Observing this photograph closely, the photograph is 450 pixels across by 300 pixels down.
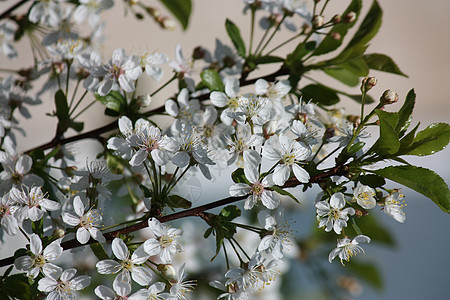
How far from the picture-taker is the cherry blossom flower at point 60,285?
16.8 inches

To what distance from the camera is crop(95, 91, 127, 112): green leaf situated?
541mm

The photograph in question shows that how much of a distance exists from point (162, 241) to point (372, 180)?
0.17 meters

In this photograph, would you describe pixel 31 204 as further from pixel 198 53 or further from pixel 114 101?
pixel 198 53

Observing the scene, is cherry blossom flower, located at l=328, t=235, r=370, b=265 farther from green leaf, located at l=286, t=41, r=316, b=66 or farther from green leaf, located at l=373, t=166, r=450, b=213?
green leaf, located at l=286, t=41, r=316, b=66

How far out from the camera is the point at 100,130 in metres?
0.57

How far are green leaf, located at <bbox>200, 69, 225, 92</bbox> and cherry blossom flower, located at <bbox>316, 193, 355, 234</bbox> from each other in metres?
0.18

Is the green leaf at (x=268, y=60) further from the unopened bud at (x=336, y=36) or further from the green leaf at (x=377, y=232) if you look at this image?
the green leaf at (x=377, y=232)

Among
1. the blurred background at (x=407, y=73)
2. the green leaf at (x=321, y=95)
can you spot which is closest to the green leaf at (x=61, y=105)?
the green leaf at (x=321, y=95)

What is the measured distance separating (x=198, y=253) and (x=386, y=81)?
1.32 meters

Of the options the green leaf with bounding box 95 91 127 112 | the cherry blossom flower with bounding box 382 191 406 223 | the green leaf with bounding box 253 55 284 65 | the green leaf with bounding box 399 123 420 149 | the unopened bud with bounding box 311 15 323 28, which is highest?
the unopened bud with bounding box 311 15 323 28

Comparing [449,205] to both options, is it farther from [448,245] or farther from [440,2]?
[440,2]

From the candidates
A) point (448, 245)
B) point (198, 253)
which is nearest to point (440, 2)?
point (448, 245)

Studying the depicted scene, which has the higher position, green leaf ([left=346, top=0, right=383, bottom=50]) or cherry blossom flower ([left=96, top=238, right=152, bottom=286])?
green leaf ([left=346, top=0, right=383, bottom=50])

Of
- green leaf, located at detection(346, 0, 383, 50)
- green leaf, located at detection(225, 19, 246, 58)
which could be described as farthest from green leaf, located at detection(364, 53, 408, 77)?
green leaf, located at detection(225, 19, 246, 58)
